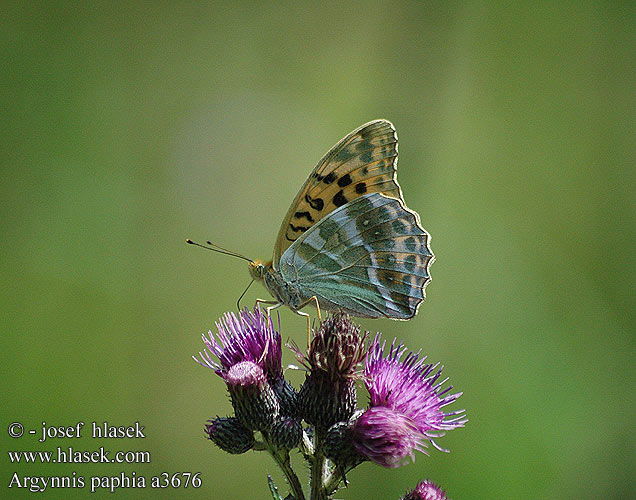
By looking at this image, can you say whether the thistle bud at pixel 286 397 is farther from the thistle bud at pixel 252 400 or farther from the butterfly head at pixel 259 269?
the butterfly head at pixel 259 269

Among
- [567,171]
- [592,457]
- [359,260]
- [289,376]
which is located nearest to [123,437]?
[289,376]

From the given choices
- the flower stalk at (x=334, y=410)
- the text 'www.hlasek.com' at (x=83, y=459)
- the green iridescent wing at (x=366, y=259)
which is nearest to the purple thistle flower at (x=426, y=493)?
the flower stalk at (x=334, y=410)

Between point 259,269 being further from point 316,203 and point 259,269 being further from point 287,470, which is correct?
point 287,470

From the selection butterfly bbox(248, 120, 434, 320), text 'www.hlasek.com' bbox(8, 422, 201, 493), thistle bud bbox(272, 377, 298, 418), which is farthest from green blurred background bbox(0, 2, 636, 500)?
thistle bud bbox(272, 377, 298, 418)

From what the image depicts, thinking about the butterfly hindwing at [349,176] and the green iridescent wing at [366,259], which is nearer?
the green iridescent wing at [366,259]

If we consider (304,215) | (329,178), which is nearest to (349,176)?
(329,178)

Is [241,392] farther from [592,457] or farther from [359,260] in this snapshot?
[592,457]
